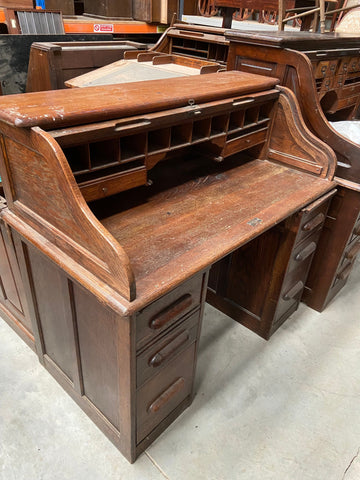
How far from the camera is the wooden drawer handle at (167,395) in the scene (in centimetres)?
142

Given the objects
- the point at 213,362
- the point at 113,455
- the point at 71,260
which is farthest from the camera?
the point at 213,362

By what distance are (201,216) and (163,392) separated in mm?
723

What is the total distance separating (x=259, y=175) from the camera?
1812 millimetres

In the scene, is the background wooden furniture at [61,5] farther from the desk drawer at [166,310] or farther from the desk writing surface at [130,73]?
the desk drawer at [166,310]

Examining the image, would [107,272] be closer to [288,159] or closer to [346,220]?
[288,159]

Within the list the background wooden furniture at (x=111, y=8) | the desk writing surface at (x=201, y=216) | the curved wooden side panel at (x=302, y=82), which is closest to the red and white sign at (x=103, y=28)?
the background wooden furniture at (x=111, y=8)

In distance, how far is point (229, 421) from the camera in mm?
1677

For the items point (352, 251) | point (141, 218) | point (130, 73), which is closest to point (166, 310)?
point (141, 218)

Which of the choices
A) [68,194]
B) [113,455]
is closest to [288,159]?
[68,194]

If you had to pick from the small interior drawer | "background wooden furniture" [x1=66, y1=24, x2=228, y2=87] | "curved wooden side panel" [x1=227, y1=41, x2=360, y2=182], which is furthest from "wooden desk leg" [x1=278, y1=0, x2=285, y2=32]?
the small interior drawer

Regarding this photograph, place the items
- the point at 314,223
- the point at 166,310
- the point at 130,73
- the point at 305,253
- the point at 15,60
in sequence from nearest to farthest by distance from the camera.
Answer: the point at 166,310 < the point at 314,223 < the point at 305,253 < the point at 130,73 < the point at 15,60

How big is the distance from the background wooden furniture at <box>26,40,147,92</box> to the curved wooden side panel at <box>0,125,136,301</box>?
6.20 feet

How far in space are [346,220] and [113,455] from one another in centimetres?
164

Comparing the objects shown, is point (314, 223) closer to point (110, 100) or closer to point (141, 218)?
point (141, 218)
